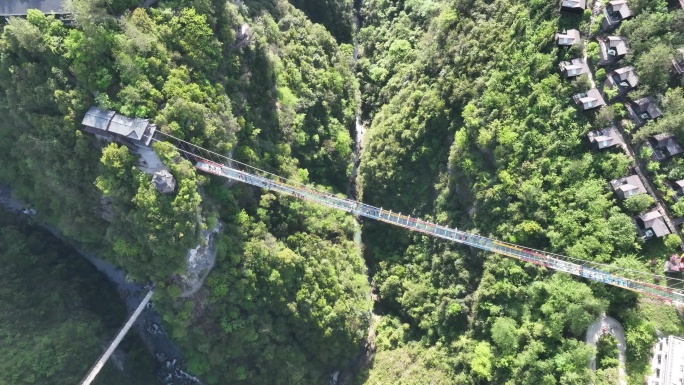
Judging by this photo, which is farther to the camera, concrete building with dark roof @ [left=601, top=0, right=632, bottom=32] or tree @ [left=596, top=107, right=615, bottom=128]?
concrete building with dark roof @ [left=601, top=0, right=632, bottom=32]

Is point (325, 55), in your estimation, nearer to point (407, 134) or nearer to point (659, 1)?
point (407, 134)

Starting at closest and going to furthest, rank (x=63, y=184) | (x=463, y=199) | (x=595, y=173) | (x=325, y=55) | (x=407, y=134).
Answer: (x=595, y=173) < (x=63, y=184) < (x=463, y=199) < (x=407, y=134) < (x=325, y=55)

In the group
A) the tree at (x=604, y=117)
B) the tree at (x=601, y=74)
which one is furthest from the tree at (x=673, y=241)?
the tree at (x=601, y=74)

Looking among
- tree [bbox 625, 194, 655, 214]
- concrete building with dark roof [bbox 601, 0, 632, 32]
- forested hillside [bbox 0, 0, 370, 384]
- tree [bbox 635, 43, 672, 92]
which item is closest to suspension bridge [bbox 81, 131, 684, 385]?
forested hillside [bbox 0, 0, 370, 384]

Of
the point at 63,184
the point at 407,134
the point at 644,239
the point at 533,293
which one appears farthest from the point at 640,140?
the point at 63,184

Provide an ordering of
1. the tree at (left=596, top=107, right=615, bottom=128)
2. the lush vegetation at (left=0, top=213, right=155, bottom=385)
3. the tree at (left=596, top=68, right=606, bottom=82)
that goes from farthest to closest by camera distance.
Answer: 1. the lush vegetation at (left=0, top=213, right=155, bottom=385)
2. the tree at (left=596, top=68, right=606, bottom=82)
3. the tree at (left=596, top=107, right=615, bottom=128)

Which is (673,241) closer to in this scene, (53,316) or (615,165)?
(615,165)

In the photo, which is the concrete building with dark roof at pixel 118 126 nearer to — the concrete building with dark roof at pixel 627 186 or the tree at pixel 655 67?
the concrete building with dark roof at pixel 627 186

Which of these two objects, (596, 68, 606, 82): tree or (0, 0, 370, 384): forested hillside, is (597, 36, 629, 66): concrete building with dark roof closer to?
(596, 68, 606, 82): tree
